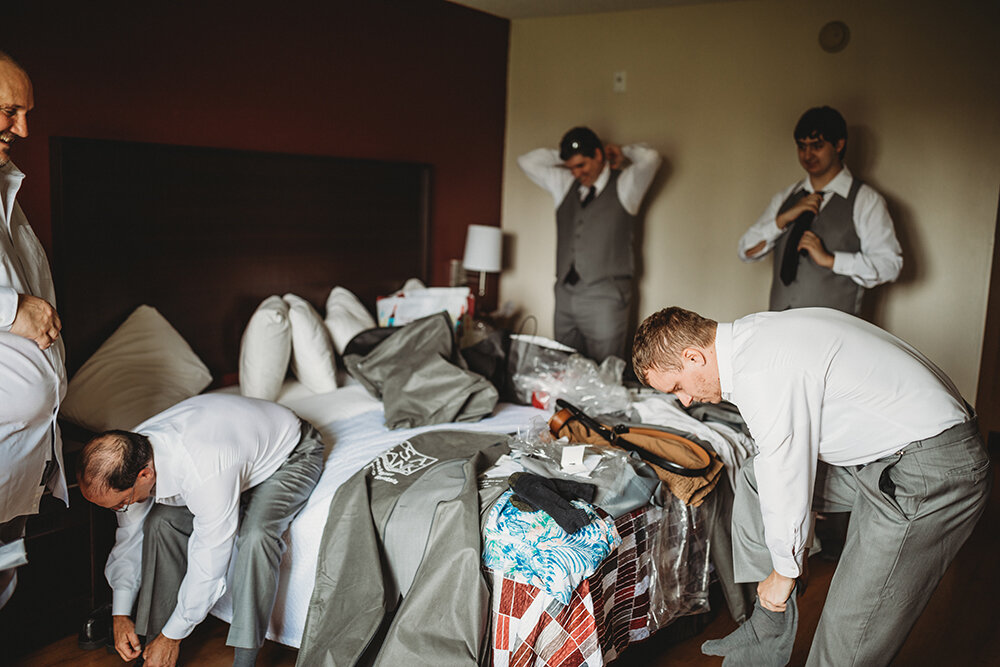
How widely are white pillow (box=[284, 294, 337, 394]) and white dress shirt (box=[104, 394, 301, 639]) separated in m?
0.96

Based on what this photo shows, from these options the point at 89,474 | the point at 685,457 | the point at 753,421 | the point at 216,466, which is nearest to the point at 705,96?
the point at 685,457

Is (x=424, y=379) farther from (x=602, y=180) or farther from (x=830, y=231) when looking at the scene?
(x=830, y=231)

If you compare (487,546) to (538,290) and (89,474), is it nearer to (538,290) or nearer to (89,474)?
(89,474)

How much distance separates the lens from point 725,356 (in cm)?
177

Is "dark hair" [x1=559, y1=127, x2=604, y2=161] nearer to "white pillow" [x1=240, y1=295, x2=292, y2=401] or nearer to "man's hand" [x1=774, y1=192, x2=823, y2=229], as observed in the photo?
"man's hand" [x1=774, y1=192, x2=823, y2=229]

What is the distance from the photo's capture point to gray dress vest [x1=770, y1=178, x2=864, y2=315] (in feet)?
11.0

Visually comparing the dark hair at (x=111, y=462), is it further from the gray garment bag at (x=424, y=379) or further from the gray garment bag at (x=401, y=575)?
the gray garment bag at (x=424, y=379)

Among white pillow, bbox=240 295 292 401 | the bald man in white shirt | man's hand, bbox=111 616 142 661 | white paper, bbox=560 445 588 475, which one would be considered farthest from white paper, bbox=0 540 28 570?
white paper, bbox=560 445 588 475

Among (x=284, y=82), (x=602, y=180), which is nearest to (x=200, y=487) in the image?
(x=284, y=82)

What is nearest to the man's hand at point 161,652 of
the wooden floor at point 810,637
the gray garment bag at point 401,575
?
the wooden floor at point 810,637

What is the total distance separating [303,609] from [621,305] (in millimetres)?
2289

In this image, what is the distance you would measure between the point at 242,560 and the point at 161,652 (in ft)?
0.95

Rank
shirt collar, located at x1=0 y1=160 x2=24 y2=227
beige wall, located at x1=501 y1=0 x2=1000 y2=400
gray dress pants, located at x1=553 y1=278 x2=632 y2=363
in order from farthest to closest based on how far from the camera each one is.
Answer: gray dress pants, located at x1=553 y1=278 x2=632 y2=363 < beige wall, located at x1=501 y1=0 x2=1000 y2=400 < shirt collar, located at x1=0 y1=160 x2=24 y2=227

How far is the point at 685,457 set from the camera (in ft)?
7.93
